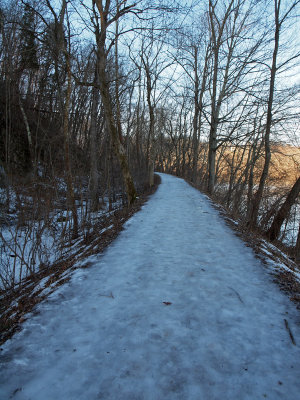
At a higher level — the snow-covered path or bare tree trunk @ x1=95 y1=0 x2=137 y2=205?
bare tree trunk @ x1=95 y1=0 x2=137 y2=205

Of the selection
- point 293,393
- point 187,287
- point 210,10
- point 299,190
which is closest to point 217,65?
point 210,10

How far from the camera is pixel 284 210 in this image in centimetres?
801

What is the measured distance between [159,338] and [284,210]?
7786 mm

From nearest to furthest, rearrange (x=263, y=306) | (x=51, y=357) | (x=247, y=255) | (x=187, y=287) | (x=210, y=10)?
(x=51, y=357) < (x=263, y=306) < (x=187, y=287) < (x=247, y=255) < (x=210, y=10)

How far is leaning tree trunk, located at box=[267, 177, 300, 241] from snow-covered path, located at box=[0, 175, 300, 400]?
18.3 ft

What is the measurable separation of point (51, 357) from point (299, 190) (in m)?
8.91

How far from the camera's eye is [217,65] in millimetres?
12062

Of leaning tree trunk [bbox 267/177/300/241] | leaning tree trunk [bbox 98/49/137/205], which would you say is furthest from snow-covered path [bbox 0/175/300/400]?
leaning tree trunk [bbox 98/49/137/205]

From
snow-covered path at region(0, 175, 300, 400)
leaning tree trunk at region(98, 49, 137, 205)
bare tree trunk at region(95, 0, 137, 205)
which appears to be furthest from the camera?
leaning tree trunk at region(98, 49, 137, 205)

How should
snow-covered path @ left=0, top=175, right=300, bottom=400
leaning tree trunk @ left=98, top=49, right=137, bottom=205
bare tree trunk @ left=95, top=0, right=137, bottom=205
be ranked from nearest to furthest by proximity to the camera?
snow-covered path @ left=0, top=175, right=300, bottom=400 → bare tree trunk @ left=95, top=0, right=137, bottom=205 → leaning tree trunk @ left=98, top=49, right=137, bottom=205

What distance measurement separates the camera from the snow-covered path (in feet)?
4.97

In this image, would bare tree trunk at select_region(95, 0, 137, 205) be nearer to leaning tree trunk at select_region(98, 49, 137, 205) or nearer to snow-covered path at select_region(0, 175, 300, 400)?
leaning tree trunk at select_region(98, 49, 137, 205)

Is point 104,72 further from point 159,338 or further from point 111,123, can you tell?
point 159,338

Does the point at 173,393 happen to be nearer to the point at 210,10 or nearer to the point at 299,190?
the point at 299,190
